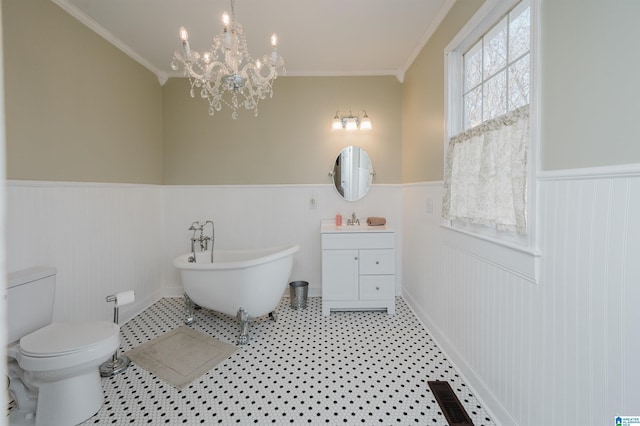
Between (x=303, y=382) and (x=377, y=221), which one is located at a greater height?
(x=377, y=221)

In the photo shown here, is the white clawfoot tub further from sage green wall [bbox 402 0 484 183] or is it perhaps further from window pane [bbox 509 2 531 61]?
window pane [bbox 509 2 531 61]

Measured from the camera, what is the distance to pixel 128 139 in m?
2.77

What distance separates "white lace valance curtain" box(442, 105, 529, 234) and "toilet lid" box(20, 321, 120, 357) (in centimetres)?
229

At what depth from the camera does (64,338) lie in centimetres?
163

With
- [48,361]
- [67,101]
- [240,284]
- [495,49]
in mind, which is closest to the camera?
[48,361]

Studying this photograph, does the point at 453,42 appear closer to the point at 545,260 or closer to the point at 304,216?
the point at 545,260

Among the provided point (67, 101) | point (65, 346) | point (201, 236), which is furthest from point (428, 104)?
point (65, 346)

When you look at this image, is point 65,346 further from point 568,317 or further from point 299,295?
point 568,317

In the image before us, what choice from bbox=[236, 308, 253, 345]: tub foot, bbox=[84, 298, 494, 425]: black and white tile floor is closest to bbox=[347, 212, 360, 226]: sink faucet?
bbox=[84, 298, 494, 425]: black and white tile floor

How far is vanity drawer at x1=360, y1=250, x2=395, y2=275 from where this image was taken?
2791 millimetres

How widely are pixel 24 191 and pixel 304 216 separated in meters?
2.27

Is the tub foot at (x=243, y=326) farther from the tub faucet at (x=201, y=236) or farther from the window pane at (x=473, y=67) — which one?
the window pane at (x=473, y=67)

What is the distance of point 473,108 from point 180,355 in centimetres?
276

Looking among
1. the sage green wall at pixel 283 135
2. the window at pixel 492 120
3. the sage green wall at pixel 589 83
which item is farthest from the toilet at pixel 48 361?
the sage green wall at pixel 589 83
